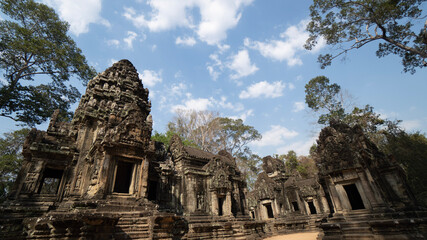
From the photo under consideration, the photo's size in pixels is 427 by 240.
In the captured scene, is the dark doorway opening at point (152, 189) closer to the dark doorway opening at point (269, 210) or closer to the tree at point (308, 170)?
the dark doorway opening at point (269, 210)

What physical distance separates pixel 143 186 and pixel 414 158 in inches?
907

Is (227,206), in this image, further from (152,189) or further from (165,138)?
(165,138)

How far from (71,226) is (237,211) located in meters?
12.8

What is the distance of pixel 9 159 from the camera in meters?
16.7

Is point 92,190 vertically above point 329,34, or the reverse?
point 329,34

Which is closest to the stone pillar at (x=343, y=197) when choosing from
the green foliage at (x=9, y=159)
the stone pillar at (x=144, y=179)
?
the stone pillar at (x=144, y=179)

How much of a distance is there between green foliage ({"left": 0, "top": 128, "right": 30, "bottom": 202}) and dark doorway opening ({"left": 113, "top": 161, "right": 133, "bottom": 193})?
13.5 m

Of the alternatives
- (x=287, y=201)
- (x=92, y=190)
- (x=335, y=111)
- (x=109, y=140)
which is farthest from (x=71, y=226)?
(x=335, y=111)

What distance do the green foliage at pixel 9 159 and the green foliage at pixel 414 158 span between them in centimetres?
3326

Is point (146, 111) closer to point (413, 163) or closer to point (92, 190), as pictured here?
point (92, 190)

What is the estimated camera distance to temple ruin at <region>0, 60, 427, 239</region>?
7.11 metres

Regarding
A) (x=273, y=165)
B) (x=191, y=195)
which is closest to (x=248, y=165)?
(x=273, y=165)

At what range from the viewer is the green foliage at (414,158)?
16422 mm

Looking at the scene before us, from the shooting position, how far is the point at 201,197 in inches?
582
